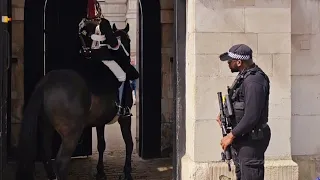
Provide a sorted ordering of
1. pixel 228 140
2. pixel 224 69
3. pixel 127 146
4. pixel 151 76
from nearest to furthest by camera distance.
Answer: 1. pixel 228 140
2. pixel 224 69
3. pixel 127 146
4. pixel 151 76

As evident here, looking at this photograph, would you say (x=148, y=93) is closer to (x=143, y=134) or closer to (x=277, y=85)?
(x=143, y=134)

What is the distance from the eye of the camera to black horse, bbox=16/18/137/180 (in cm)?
676

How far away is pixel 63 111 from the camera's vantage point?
695cm

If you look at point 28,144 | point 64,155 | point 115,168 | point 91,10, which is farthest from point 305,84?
point 115,168

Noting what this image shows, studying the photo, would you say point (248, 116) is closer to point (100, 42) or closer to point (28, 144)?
point (28, 144)

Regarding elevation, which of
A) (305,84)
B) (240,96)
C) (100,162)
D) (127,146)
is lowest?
(100,162)

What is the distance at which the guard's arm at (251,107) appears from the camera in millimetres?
4918

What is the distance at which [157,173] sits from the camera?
8875 millimetres

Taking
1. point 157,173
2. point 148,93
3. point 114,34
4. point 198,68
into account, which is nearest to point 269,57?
point 198,68

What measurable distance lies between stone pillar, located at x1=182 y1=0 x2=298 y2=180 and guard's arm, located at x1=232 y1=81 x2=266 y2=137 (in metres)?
1.80

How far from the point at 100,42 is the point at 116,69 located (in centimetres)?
45

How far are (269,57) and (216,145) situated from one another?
128 cm

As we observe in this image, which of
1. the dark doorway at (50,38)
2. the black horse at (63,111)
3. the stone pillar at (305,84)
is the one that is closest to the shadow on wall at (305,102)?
the stone pillar at (305,84)

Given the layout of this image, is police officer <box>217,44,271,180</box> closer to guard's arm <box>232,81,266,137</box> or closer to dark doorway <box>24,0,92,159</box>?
guard's arm <box>232,81,266,137</box>
